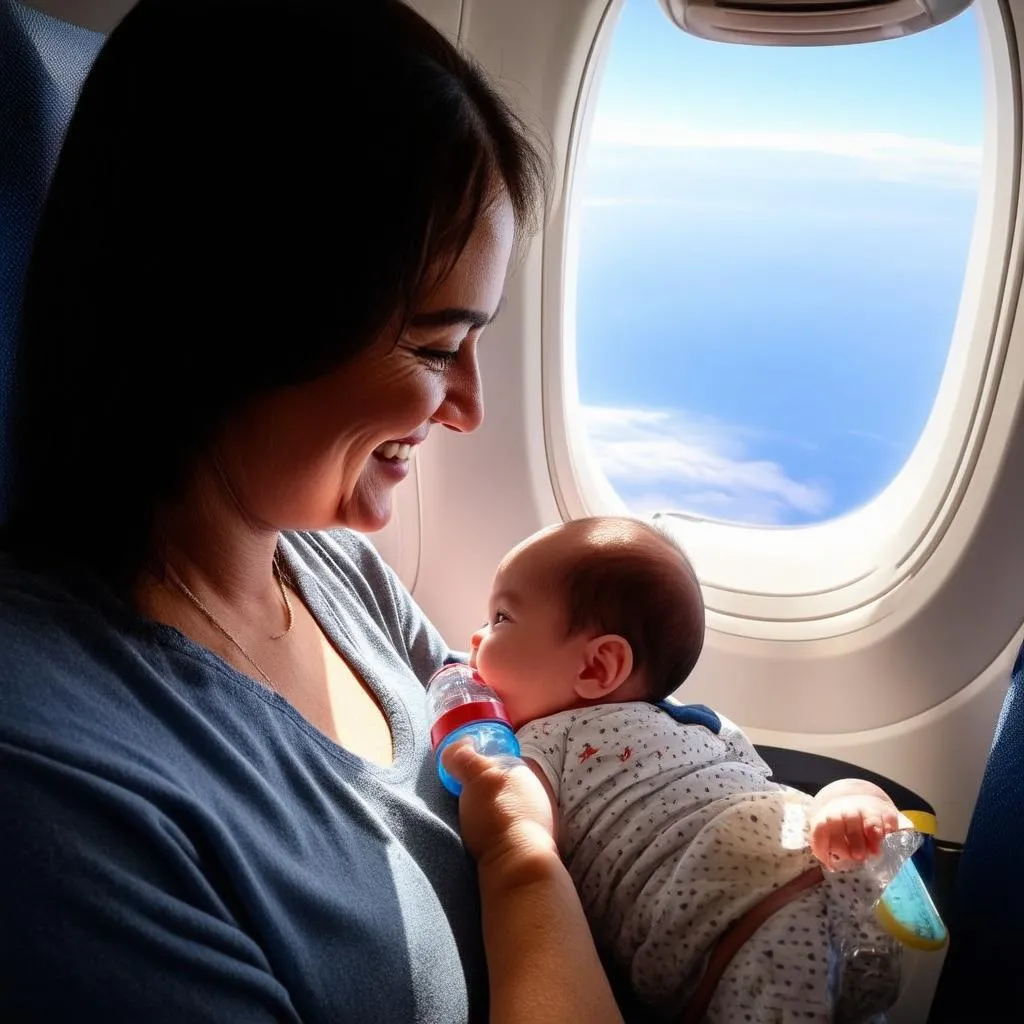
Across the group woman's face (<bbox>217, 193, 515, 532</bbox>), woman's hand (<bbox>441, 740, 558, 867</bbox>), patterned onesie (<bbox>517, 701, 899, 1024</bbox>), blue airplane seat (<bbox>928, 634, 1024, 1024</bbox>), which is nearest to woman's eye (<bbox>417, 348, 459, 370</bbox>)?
woman's face (<bbox>217, 193, 515, 532</bbox>)

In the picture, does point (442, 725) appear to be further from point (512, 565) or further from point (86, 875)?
point (86, 875)

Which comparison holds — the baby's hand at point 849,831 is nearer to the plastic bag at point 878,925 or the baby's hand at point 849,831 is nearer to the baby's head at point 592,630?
the plastic bag at point 878,925

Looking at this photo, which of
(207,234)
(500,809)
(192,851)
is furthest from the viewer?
(500,809)

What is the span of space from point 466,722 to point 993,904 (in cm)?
67

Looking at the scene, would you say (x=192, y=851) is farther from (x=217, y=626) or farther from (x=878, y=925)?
(x=878, y=925)

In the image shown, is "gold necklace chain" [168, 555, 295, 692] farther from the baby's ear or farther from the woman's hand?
the baby's ear

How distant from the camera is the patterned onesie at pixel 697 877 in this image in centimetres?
118

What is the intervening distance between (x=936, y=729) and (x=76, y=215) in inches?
67.6

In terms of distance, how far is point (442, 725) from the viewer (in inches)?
50.5

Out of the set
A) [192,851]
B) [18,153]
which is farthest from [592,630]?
[18,153]

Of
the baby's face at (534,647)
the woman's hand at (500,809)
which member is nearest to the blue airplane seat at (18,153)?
the woman's hand at (500,809)

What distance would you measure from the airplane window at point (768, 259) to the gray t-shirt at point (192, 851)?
3.79ft

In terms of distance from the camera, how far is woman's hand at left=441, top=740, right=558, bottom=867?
1124 mm

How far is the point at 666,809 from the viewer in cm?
131
